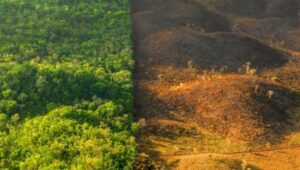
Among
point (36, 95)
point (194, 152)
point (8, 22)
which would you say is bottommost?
point (194, 152)

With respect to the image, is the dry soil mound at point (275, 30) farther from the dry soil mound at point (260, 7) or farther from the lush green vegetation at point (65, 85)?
the lush green vegetation at point (65, 85)

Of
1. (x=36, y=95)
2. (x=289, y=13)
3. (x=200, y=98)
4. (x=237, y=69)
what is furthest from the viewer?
(x=289, y=13)

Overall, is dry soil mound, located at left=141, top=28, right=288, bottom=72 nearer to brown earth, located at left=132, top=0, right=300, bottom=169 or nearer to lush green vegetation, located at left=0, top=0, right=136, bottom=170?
brown earth, located at left=132, top=0, right=300, bottom=169

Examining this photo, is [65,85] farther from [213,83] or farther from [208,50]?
[208,50]

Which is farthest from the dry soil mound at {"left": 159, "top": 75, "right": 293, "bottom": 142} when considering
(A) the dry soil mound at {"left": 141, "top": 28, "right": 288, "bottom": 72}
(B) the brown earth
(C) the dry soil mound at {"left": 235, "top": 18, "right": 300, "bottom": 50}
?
(C) the dry soil mound at {"left": 235, "top": 18, "right": 300, "bottom": 50}

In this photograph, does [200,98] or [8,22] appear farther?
[8,22]

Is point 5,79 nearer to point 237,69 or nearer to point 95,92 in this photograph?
point 95,92

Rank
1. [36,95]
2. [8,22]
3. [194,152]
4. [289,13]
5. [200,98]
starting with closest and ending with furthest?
[194,152] → [36,95] → [200,98] → [8,22] → [289,13]

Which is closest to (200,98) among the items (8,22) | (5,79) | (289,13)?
(5,79)
